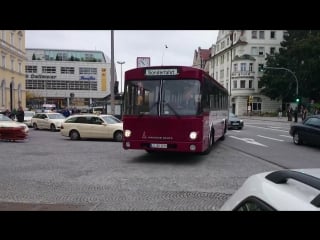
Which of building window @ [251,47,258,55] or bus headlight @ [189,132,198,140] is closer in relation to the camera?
bus headlight @ [189,132,198,140]

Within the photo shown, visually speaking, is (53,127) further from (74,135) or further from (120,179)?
(120,179)

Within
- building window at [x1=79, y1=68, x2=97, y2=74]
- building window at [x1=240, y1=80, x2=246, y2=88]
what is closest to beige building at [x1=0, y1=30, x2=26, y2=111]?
building window at [x1=240, y1=80, x2=246, y2=88]

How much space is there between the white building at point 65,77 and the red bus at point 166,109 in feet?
311

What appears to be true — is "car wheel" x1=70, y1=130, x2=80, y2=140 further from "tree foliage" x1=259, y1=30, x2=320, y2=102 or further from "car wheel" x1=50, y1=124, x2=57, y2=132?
"tree foliage" x1=259, y1=30, x2=320, y2=102

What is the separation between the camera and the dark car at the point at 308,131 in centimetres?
1643

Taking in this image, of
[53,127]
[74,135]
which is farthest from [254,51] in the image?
[74,135]

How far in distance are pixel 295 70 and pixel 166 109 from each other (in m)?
58.9

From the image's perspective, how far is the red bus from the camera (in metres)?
Result: 11.1

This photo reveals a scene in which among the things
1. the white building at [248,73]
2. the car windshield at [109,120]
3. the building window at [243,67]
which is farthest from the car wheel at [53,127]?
the building window at [243,67]

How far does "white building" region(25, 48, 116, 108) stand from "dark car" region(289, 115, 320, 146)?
91.0 m
